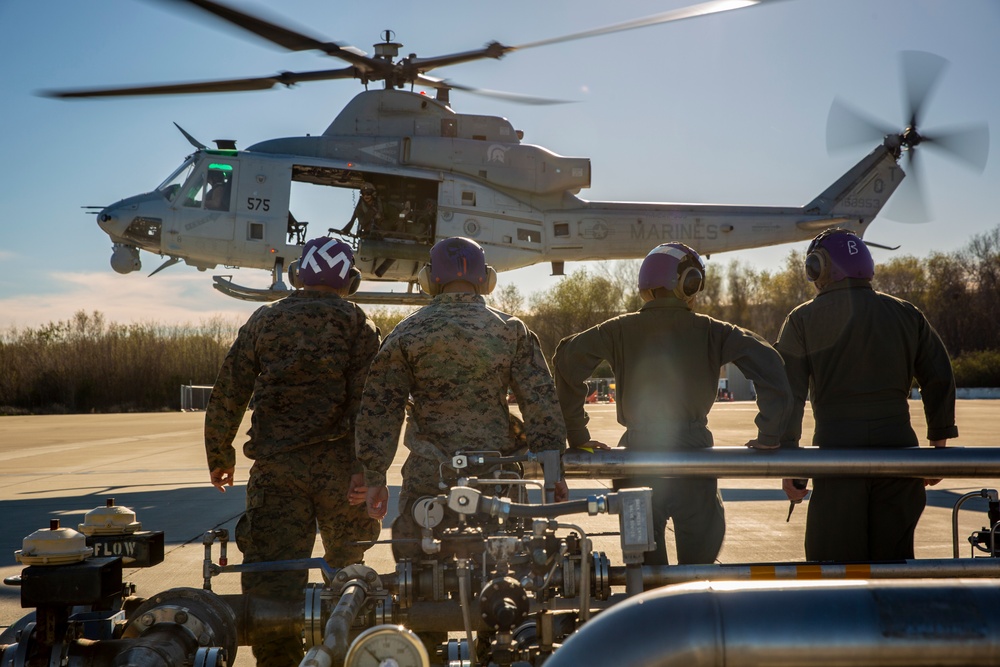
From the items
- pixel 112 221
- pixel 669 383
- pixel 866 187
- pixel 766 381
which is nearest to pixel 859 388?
pixel 766 381

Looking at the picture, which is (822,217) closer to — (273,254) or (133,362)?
(273,254)

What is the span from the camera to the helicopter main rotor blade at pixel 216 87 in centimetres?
1154

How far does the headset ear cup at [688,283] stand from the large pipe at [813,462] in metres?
1.04

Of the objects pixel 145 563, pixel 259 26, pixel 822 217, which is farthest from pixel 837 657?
pixel 822 217

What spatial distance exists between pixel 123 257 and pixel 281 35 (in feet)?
20.8

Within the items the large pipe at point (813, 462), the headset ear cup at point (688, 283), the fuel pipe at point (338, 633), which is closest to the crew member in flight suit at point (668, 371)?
the headset ear cup at point (688, 283)

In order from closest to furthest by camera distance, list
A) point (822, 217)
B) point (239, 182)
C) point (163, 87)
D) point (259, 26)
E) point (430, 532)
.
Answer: point (430, 532) → point (259, 26) → point (163, 87) → point (239, 182) → point (822, 217)

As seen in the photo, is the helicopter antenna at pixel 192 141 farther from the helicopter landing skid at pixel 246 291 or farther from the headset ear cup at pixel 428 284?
the headset ear cup at pixel 428 284

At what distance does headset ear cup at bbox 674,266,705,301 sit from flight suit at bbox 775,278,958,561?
0.59 metres

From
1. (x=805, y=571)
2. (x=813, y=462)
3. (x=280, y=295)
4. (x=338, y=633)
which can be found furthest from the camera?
(x=280, y=295)

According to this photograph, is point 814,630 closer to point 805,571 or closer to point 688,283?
point 805,571

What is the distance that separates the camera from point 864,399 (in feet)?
12.5

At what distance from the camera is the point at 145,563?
2916 mm

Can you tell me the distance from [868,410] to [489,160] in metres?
12.2
